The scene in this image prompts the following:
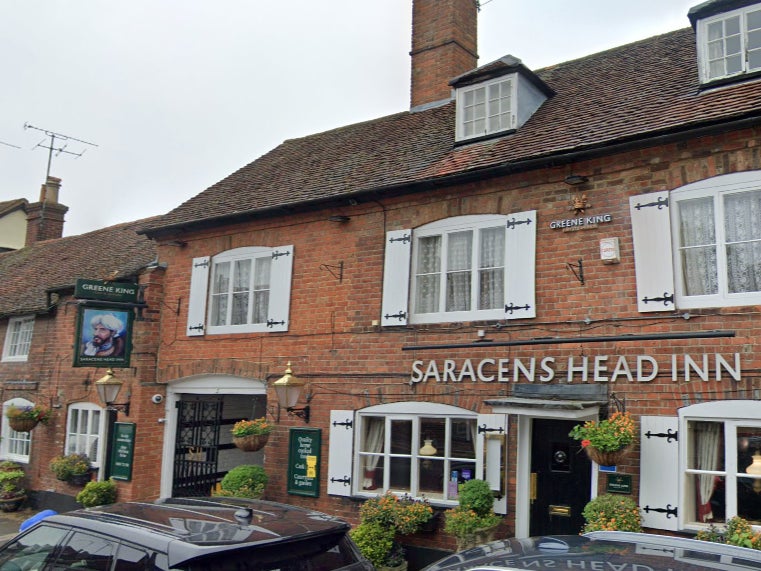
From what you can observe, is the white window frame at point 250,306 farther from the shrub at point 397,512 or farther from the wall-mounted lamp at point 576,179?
the wall-mounted lamp at point 576,179

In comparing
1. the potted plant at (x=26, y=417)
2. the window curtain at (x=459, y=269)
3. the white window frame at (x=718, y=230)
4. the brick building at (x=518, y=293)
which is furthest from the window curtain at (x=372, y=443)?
the potted plant at (x=26, y=417)

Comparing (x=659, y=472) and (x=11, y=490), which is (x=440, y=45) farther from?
(x=11, y=490)

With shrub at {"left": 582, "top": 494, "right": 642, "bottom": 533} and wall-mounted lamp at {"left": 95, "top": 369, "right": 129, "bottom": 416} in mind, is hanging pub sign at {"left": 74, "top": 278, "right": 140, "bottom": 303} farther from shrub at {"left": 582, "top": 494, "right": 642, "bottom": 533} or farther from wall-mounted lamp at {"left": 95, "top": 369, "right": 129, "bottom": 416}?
shrub at {"left": 582, "top": 494, "right": 642, "bottom": 533}

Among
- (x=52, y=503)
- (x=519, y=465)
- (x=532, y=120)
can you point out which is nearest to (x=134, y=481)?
(x=52, y=503)

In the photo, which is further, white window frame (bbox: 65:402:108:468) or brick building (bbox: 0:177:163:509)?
white window frame (bbox: 65:402:108:468)

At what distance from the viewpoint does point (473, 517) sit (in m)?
8.62

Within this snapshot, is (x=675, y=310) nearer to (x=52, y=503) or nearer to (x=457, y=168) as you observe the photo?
(x=457, y=168)

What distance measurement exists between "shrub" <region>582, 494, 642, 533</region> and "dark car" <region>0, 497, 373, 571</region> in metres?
3.72

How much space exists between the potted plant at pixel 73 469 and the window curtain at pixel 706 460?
462 inches

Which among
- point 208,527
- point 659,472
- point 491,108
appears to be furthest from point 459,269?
point 208,527

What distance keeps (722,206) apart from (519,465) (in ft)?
13.7

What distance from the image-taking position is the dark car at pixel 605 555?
3824mm

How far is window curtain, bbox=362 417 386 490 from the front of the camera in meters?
10.5

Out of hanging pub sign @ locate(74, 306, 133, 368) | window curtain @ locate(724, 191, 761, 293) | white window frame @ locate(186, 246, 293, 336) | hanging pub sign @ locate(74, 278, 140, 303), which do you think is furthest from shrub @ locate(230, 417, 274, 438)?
window curtain @ locate(724, 191, 761, 293)
